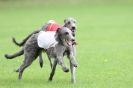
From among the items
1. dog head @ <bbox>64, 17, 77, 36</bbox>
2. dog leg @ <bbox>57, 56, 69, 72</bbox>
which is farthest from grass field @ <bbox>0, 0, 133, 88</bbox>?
dog head @ <bbox>64, 17, 77, 36</bbox>

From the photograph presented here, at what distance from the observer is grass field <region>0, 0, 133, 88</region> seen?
42.4 ft

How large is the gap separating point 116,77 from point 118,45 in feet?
26.3

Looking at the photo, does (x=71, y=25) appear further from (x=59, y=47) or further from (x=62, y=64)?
(x=62, y=64)

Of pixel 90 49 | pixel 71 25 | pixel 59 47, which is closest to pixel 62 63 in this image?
pixel 59 47

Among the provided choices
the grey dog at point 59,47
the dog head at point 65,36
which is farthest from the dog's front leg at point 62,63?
the dog head at point 65,36

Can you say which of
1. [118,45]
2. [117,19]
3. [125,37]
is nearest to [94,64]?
[118,45]

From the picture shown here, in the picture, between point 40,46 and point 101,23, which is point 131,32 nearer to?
point 101,23

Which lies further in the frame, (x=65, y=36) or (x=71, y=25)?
(x=71, y=25)

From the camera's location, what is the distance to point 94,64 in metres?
16.2

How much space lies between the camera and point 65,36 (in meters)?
12.0

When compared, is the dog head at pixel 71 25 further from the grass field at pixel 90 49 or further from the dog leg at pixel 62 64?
the grass field at pixel 90 49

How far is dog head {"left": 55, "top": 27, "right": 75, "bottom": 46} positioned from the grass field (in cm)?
98

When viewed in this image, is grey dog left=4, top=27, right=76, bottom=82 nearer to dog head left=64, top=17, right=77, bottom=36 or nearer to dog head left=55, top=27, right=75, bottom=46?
dog head left=55, top=27, right=75, bottom=46

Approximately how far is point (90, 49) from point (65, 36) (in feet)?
28.2
